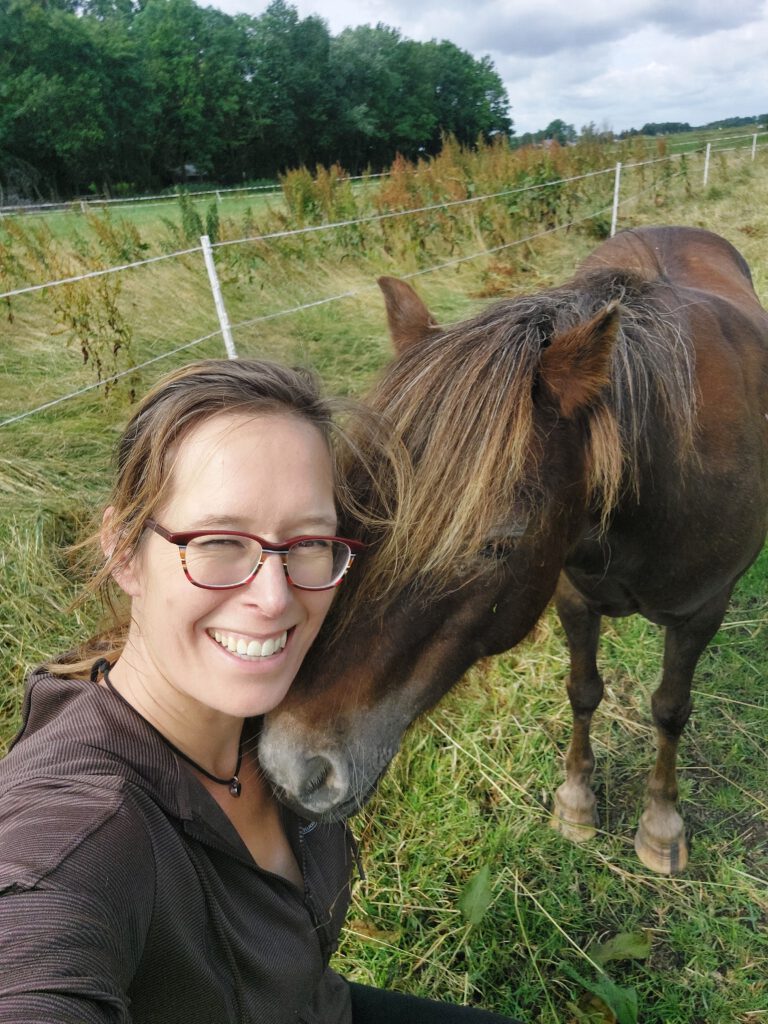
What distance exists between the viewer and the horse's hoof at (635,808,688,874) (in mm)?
2383

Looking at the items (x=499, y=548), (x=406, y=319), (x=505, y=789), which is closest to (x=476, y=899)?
(x=505, y=789)

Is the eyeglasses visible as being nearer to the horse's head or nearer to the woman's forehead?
the woman's forehead

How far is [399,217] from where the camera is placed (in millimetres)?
9016

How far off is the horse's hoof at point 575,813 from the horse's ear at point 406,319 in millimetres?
1827

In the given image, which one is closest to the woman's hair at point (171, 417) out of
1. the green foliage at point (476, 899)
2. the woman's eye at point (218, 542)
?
the woman's eye at point (218, 542)

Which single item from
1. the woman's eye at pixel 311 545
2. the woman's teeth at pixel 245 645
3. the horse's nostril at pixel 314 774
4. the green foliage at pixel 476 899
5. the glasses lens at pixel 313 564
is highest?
the woman's eye at pixel 311 545

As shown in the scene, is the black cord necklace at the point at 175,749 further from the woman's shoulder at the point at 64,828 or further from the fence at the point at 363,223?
the fence at the point at 363,223

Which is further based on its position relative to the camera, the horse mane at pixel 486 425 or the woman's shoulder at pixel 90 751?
the horse mane at pixel 486 425

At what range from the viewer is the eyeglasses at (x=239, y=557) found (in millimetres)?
980

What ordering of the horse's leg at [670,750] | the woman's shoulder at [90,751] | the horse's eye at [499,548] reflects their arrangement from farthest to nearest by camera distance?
1. the horse's leg at [670,750]
2. the horse's eye at [499,548]
3. the woman's shoulder at [90,751]

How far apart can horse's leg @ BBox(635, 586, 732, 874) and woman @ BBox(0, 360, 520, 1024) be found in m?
1.55

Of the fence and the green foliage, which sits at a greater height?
the fence

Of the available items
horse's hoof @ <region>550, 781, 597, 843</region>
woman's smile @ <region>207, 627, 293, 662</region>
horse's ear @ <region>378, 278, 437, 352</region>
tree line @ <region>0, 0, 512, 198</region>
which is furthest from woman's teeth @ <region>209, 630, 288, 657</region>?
tree line @ <region>0, 0, 512, 198</region>

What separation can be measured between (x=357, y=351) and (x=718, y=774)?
485 centimetres
